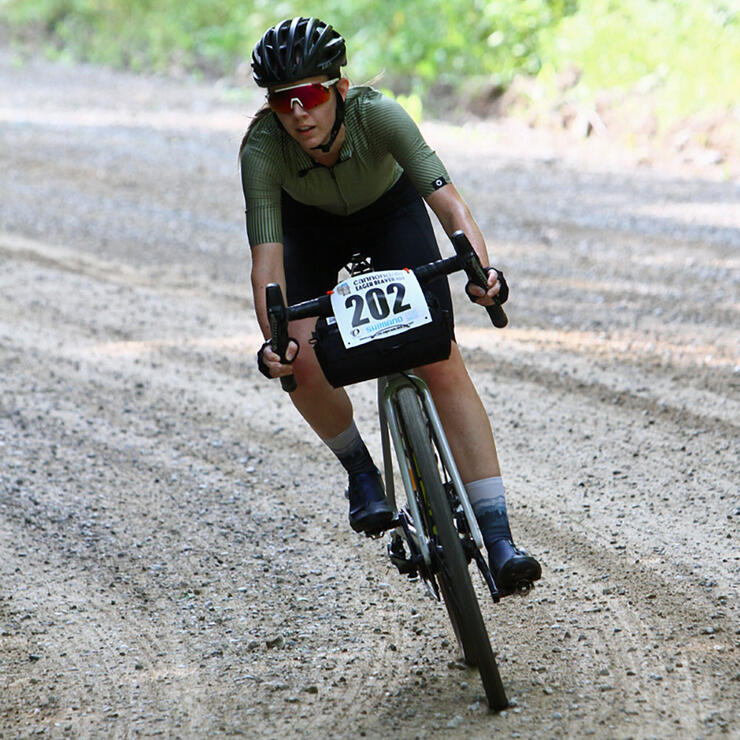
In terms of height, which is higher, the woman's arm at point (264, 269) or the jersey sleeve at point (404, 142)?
the jersey sleeve at point (404, 142)

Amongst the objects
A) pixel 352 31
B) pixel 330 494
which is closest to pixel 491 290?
pixel 330 494

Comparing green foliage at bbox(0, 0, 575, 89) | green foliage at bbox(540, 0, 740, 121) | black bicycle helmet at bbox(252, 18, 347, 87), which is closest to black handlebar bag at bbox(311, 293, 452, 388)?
black bicycle helmet at bbox(252, 18, 347, 87)

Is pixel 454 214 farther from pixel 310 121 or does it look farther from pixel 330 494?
pixel 330 494

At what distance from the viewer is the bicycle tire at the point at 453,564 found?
3279mm

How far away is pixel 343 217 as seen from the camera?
3986mm

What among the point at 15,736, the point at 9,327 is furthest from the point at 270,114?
the point at 9,327

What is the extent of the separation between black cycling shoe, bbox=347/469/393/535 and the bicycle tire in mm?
401

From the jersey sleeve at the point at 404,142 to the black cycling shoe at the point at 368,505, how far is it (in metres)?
1.10

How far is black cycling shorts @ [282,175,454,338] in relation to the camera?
3.94 metres

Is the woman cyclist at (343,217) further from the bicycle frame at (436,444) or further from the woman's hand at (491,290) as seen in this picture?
the bicycle frame at (436,444)

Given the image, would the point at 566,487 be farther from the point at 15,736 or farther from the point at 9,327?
the point at 9,327

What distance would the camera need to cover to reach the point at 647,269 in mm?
8734

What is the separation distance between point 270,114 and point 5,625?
7.64 ft

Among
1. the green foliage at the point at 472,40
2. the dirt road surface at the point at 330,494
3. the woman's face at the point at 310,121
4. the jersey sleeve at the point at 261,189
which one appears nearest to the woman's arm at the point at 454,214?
the woman's face at the point at 310,121
